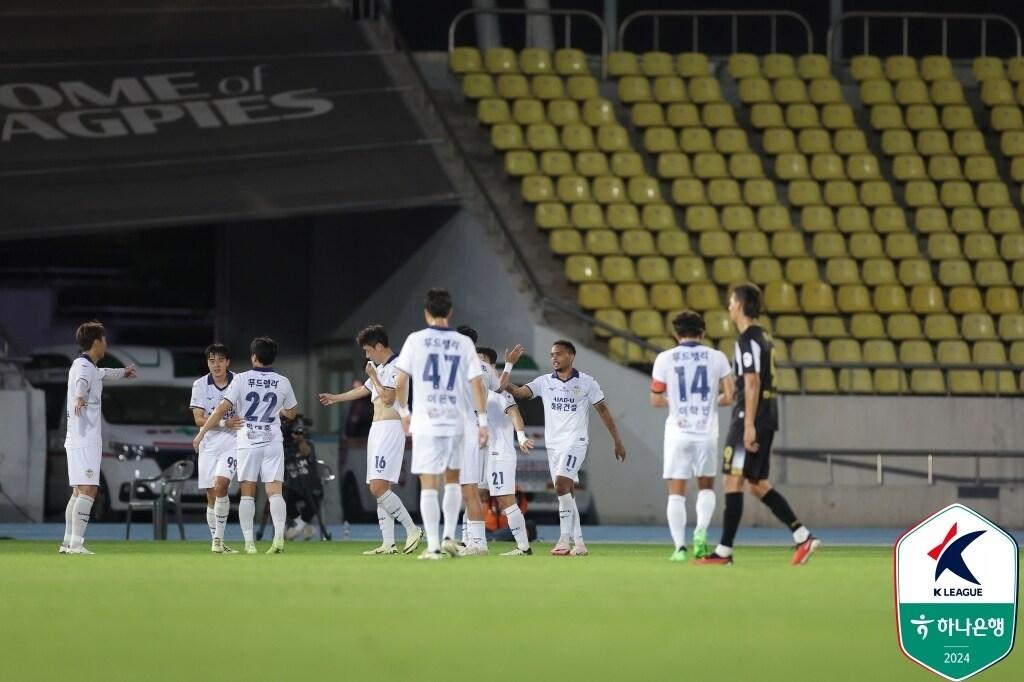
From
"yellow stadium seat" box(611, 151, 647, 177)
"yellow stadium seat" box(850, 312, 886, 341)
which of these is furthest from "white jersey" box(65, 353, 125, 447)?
"yellow stadium seat" box(850, 312, 886, 341)

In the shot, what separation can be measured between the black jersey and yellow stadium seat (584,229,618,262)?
14.9 meters

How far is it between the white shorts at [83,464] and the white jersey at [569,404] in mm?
4187

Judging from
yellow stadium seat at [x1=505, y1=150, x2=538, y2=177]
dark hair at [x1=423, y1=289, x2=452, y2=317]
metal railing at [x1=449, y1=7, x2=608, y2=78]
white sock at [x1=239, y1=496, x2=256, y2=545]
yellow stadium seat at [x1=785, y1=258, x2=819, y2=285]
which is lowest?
white sock at [x1=239, y1=496, x2=256, y2=545]

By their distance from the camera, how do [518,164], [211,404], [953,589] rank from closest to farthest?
[953,589] → [211,404] → [518,164]

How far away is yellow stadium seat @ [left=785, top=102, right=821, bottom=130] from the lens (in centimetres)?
3366

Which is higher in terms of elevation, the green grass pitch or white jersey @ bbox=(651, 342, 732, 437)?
white jersey @ bbox=(651, 342, 732, 437)

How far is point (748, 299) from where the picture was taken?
1514 centimetres

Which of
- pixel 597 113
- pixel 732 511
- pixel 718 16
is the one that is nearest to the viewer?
pixel 732 511

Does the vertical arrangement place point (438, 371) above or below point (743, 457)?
above

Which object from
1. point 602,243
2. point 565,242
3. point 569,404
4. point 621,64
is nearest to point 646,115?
point 621,64

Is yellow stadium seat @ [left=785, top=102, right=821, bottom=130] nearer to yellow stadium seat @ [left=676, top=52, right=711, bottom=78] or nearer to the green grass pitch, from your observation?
yellow stadium seat @ [left=676, top=52, right=711, bottom=78]

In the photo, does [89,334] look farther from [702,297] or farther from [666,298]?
[702,297]

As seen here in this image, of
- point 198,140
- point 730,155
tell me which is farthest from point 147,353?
Result: point 730,155

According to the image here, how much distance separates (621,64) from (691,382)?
61.0 feet
